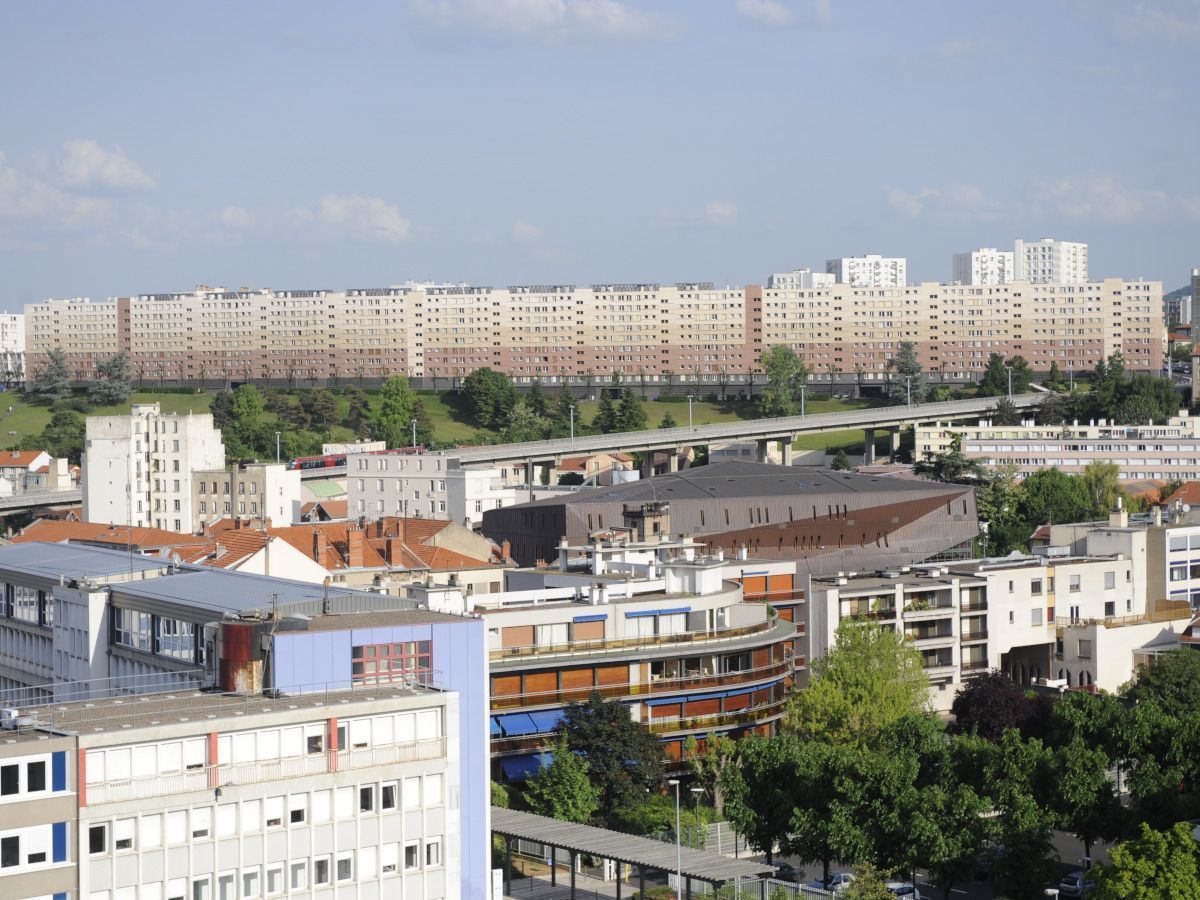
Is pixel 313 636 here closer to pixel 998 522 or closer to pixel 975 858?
pixel 975 858

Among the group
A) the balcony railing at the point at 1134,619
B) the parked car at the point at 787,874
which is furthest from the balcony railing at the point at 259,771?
the balcony railing at the point at 1134,619

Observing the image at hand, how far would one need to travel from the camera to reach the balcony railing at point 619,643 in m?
43.4

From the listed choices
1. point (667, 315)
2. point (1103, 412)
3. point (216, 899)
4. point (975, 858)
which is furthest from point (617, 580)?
point (667, 315)

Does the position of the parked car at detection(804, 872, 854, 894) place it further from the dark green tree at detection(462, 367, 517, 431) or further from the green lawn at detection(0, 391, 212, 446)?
the green lawn at detection(0, 391, 212, 446)

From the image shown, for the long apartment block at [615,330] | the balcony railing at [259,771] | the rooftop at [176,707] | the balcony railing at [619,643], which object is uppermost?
the long apartment block at [615,330]

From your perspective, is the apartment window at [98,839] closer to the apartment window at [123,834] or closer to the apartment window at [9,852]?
the apartment window at [123,834]

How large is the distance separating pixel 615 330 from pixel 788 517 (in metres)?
100

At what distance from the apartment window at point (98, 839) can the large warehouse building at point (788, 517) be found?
4364 cm

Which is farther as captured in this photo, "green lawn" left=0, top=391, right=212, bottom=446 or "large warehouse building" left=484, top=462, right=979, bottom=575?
"green lawn" left=0, top=391, right=212, bottom=446

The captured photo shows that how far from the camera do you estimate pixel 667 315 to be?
559ft

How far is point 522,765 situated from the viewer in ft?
138

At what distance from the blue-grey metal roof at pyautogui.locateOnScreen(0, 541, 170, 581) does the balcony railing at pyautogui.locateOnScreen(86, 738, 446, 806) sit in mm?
12554

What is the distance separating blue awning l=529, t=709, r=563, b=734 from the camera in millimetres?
42625

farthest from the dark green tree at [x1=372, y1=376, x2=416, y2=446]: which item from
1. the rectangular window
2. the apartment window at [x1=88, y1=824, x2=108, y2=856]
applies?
the rectangular window
